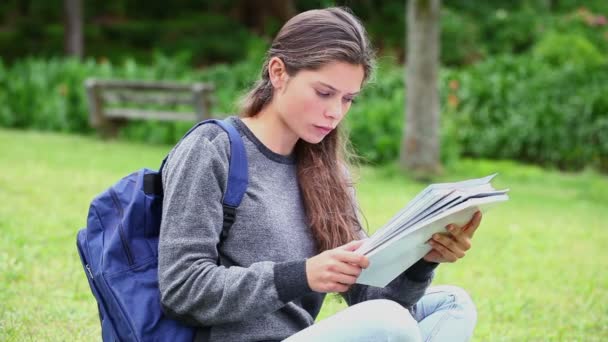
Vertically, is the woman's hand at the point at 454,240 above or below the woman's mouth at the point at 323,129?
below

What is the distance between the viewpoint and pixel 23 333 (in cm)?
368

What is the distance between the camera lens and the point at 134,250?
2.36 metres

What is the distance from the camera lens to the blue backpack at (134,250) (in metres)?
2.33

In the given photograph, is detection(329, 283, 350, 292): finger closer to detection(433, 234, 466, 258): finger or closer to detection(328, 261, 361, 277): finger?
detection(328, 261, 361, 277): finger

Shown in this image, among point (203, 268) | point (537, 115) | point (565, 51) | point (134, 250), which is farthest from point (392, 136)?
point (203, 268)

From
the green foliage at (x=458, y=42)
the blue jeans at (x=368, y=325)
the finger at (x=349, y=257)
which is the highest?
the finger at (x=349, y=257)

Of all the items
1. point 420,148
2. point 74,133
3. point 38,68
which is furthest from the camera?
point 38,68

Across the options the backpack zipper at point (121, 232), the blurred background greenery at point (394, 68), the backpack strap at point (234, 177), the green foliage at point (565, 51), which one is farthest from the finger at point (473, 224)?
the green foliage at point (565, 51)

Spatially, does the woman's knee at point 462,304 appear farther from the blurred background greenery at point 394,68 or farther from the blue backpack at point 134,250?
the blurred background greenery at point 394,68

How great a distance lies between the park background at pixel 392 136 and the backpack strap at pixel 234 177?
482 millimetres

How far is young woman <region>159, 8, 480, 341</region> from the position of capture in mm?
2229

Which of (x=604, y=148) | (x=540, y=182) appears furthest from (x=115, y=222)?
(x=604, y=148)

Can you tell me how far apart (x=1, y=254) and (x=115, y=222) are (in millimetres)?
2904

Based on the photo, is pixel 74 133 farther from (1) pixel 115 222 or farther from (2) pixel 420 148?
(1) pixel 115 222
